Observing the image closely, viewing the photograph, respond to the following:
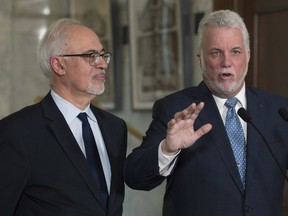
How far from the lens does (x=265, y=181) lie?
227 cm

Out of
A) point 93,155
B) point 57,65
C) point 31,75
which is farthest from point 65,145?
point 31,75

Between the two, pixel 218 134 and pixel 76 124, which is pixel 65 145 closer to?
pixel 76 124

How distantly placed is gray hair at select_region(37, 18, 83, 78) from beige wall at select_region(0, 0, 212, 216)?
69.3 inches

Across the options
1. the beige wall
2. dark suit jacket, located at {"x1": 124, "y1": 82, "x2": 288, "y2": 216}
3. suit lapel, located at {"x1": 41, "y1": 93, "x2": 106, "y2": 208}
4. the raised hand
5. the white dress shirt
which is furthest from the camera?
the beige wall

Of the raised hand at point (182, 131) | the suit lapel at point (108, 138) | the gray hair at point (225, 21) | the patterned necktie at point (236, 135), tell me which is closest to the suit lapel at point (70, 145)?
the suit lapel at point (108, 138)

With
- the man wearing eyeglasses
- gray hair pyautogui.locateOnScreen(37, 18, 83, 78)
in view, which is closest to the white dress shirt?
the man wearing eyeglasses

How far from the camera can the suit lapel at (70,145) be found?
2324mm

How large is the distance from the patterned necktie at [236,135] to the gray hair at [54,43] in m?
0.72

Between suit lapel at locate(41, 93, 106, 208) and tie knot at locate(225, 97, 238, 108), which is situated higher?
tie knot at locate(225, 97, 238, 108)

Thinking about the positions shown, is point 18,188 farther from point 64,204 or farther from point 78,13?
point 78,13

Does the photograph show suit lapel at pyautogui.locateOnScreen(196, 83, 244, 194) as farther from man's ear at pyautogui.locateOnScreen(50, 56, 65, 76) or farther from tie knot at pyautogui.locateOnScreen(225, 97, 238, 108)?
man's ear at pyautogui.locateOnScreen(50, 56, 65, 76)

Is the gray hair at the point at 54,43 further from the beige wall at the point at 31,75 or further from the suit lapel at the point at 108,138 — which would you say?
the beige wall at the point at 31,75

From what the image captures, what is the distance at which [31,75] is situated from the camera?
5.70m

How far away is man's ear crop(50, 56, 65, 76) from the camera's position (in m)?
2.49
